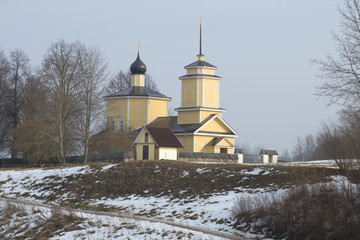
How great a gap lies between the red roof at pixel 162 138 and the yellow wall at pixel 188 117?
1037 cm

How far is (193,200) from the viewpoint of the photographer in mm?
20281

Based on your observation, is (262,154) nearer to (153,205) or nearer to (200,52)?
(200,52)

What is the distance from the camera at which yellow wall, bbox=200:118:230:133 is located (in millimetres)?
49597

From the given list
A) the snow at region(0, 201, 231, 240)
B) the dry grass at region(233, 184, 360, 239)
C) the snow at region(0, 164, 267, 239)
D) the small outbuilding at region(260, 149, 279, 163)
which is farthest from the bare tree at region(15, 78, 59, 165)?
the dry grass at region(233, 184, 360, 239)

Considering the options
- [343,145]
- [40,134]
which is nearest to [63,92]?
[40,134]

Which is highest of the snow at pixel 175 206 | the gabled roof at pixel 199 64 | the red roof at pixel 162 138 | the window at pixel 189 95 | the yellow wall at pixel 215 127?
the gabled roof at pixel 199 64

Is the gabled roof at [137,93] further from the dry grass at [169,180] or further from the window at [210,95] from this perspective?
the dry grass at [169,180]

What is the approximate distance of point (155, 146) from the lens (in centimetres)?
3894

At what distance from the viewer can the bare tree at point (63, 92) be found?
39.7m

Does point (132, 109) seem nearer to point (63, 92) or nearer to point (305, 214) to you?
point (63, 92)

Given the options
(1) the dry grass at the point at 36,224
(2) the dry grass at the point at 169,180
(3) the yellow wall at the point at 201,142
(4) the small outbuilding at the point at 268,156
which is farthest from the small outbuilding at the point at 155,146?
(1) the dry grass at the point at 36,224

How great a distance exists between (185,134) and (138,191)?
25.4m

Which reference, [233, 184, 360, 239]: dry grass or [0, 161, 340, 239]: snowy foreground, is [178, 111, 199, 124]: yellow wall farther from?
[233, 184, 360, 239]: dry grass

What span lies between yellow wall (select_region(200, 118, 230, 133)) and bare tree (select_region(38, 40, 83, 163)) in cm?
1291
